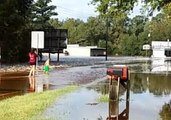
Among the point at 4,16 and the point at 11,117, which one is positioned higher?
the point at 4,16

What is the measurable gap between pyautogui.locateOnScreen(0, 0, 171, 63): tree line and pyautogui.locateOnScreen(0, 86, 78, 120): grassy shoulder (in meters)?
5.20

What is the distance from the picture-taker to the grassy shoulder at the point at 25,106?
473 inches

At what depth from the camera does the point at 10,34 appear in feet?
151

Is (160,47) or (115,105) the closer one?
(115,105)

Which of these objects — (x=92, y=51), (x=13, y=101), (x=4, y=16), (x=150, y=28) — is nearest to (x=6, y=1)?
(x=4, y=16)

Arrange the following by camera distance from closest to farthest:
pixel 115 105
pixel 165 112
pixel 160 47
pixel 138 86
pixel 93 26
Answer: pixel 165 112 < pixel 115 105 < pixel 138 86 < pixel 160 47 < pixel 93 26

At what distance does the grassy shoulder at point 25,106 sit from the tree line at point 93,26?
520 cm

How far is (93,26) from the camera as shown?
137 m

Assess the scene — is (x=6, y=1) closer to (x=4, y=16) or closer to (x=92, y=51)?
(x=4, y=16)

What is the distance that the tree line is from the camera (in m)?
19.5

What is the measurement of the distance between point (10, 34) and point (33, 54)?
1746 centimetres

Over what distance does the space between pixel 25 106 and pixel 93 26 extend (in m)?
124

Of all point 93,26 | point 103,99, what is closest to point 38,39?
point 103,99

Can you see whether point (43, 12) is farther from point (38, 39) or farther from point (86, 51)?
point (38, 39)
